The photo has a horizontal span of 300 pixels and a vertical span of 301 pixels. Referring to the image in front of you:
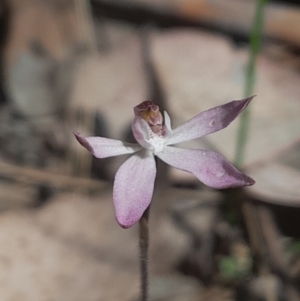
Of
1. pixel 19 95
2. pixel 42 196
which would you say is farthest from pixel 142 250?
pixel 19 95

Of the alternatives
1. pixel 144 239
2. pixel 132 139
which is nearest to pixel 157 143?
pixel 144 239

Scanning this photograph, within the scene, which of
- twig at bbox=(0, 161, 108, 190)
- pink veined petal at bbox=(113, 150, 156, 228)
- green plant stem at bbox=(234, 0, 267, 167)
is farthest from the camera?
twig at bbox=(0, 161, 108, 190)

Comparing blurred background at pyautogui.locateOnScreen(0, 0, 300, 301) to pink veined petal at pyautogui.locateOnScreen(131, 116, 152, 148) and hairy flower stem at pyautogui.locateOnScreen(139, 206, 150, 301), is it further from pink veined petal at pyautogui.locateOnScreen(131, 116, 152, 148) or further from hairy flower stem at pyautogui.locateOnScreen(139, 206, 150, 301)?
pink veined petal at pyautogui.locateOnScreen(131, 116, 152, 148)

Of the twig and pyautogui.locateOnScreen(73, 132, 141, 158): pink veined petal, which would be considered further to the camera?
the twig

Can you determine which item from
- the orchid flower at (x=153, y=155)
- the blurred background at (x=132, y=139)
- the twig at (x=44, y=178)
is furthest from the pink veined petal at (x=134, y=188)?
the twig at (x=44, y=178)

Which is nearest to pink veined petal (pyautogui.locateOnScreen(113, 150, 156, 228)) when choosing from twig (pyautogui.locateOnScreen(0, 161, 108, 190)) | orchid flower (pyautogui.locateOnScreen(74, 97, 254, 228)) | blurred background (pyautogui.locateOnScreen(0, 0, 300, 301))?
orchid flower (pyautogui.locateOnScreen(74, 97, 254, 228))
